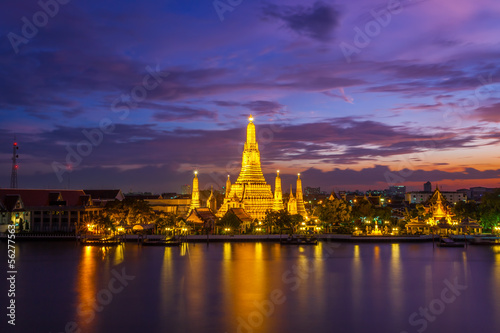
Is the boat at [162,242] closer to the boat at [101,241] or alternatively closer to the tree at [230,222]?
the boat at [101,241]

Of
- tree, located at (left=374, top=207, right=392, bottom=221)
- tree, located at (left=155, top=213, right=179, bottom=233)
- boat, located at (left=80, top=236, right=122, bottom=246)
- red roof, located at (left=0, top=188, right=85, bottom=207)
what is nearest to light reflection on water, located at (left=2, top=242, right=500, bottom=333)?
boat, located at (left=80, top=236, right=122, bottom=246)

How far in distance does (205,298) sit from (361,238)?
30380 millimetres

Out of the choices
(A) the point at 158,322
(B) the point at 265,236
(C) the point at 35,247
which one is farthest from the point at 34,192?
(A) the point at 158,322

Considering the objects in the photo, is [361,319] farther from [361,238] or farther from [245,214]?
[245,214]

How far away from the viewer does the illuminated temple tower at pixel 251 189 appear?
2571 inches

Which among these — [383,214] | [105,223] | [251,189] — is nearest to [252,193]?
[251,189]

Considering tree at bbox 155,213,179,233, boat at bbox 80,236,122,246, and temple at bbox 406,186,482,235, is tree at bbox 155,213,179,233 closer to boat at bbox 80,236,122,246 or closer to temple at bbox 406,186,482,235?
boat at bbox 80,236,122,246

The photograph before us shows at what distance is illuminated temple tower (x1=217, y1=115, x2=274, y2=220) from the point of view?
65.3 meters

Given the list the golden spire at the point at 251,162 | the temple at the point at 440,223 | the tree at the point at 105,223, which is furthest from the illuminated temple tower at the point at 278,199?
the tree at the point at 105,223

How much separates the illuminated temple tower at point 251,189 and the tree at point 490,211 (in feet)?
77.4

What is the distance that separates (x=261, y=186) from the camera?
6756 centimetres

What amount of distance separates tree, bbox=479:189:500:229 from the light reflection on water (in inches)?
449

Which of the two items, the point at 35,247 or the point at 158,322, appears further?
the point at 35,247

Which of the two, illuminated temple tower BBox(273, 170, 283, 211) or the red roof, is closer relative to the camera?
the red roof
